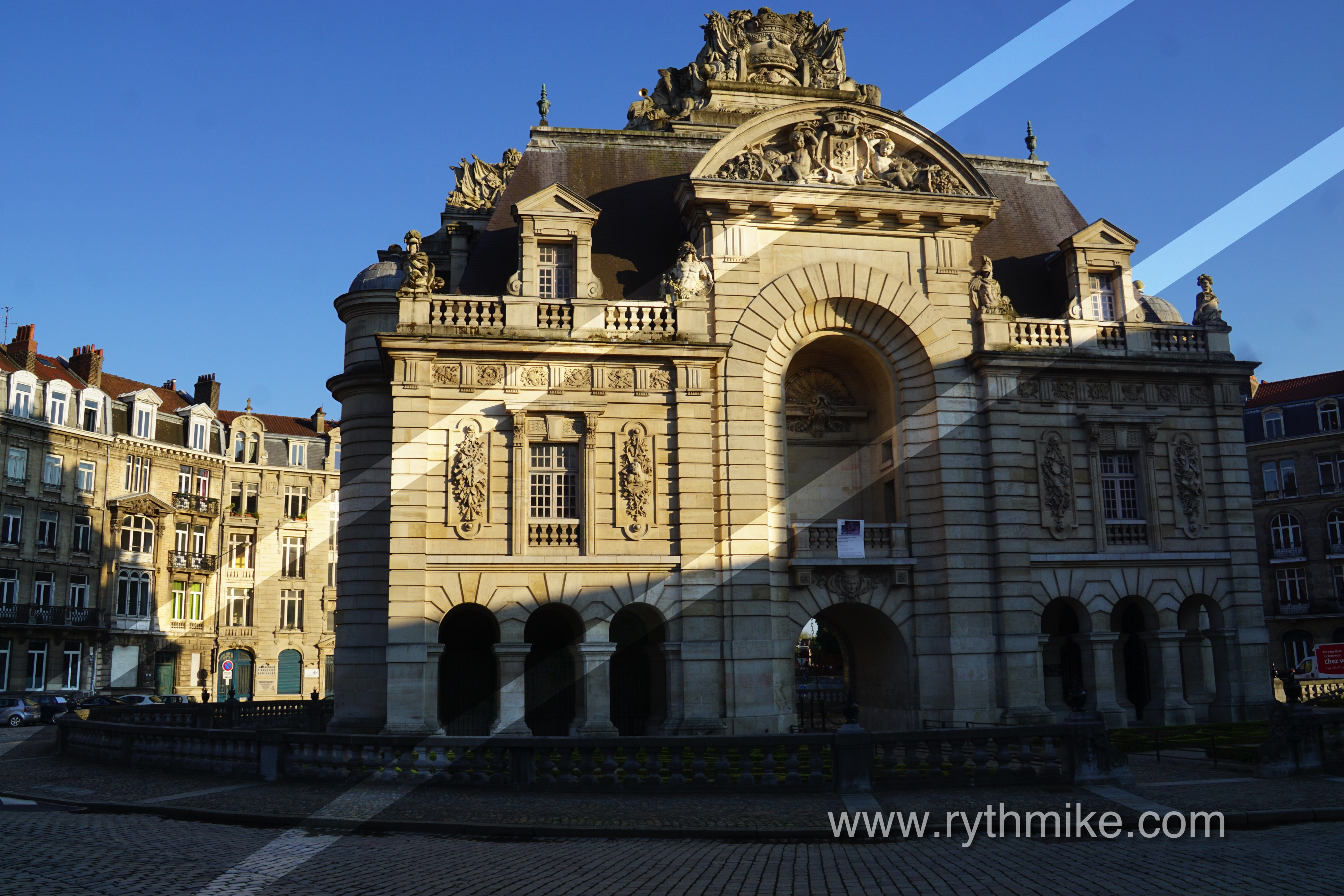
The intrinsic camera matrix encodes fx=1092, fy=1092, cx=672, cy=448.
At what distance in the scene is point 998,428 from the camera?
3083 cm

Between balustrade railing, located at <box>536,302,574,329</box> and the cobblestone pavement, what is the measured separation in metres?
16.1

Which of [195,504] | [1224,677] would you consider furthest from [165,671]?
[1224,677]

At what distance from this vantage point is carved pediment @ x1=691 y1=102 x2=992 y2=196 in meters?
30.8

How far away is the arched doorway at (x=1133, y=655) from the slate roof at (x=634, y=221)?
31.1 ft

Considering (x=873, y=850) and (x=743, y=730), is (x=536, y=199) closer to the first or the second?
(x=743, y=730)

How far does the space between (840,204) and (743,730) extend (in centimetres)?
1474

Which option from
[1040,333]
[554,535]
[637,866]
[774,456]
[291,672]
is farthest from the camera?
[291,672]

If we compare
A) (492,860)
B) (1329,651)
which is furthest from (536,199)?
(1329,651)

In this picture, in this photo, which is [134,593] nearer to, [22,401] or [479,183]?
[22,401]

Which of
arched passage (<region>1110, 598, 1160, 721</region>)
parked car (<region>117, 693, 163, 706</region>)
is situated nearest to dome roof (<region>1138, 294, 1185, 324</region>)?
arched passage (<region>1110, 598, 1160, 721</region>)

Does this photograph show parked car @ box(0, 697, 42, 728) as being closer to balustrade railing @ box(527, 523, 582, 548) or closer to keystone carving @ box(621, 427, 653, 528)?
balustrade railing @ box(527, 523, 582, 548)

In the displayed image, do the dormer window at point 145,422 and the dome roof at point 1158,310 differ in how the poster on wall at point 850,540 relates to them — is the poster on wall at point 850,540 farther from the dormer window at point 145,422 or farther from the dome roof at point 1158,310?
the dormer window at point 145,422

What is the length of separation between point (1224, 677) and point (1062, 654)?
440 cm

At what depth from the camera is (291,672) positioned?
67.9m
